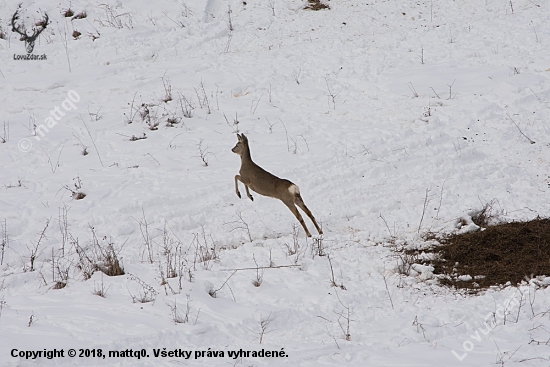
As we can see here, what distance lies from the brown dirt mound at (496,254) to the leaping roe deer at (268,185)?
1.75 metres

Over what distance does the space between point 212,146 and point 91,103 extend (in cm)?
326

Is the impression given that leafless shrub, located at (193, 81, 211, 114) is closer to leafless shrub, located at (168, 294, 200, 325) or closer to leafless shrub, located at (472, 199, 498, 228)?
leafless shrub, located at (472, 199, 498, 228)

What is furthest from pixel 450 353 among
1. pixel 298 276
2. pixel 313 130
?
pixel 313 130

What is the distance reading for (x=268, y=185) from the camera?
7.10 metres

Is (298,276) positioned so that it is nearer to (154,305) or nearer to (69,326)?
(154,305)

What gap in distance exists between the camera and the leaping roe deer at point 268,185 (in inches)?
271

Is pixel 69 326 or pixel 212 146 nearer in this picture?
pixel 69 326

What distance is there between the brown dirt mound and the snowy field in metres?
0.25

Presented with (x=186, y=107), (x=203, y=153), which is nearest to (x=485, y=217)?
(x=203, y=153)

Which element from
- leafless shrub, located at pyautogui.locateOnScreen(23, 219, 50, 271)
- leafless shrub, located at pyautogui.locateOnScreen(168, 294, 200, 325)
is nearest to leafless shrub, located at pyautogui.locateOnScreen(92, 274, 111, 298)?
leafless shrub, located at pyautogui.locateOnScreen(168, 294, 200, 325)

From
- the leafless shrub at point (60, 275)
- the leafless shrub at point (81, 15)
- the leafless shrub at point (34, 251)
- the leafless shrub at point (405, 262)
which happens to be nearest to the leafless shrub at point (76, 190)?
the leafless shrub at point (34, 251)

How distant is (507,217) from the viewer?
21.9ft

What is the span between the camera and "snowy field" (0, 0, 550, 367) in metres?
4.51

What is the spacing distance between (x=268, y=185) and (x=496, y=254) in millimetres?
2961
